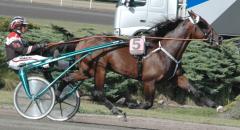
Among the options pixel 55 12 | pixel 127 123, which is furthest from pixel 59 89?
pixel 55 12

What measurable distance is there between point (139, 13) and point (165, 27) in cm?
1127

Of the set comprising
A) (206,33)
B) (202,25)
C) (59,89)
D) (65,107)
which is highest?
(202,25)

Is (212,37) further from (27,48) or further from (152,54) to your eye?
(27,48)

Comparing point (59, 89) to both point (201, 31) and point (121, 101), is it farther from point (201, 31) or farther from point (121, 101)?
point (121, 101)

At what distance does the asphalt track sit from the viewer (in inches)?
1385

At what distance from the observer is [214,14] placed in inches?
852

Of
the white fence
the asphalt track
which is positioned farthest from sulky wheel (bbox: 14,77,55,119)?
the white fence

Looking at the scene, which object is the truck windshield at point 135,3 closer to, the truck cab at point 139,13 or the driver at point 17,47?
the truck cab at point 139,13

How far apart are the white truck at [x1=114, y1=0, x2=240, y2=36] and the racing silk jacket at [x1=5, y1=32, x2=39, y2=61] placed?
1087 cm

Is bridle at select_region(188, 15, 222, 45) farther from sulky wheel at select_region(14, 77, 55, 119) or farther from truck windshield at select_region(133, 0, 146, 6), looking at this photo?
truck windshield at select_region(133, 0, 146, 6)

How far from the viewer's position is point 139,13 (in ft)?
78.3

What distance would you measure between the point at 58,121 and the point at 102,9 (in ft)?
104

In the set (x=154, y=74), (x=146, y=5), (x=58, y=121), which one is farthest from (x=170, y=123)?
(x=146, y=5)

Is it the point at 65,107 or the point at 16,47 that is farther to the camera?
the point at 65,107
